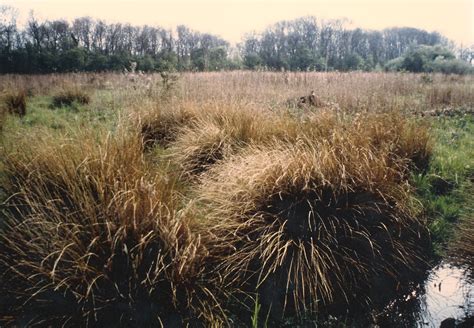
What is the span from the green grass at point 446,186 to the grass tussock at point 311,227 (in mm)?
263

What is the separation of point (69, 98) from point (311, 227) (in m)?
8.83

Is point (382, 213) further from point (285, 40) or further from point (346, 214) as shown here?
point (285, 40)

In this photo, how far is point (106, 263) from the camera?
7.96 ft

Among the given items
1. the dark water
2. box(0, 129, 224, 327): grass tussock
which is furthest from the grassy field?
the dark water

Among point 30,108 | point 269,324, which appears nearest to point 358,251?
point 269,324

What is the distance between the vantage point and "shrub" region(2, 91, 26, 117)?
782 cm

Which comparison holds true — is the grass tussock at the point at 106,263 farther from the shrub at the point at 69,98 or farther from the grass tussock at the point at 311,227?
the shrub at the point at 69,98

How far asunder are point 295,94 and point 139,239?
7.48 m

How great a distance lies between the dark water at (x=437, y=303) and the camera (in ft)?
8.26

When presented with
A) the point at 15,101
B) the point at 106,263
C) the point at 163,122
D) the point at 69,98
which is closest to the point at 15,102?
the point at 15,101

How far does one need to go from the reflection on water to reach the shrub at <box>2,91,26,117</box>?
26.1 ft

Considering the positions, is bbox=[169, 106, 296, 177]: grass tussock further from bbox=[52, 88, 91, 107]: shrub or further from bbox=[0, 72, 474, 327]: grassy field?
bbox=[52, 88, 91, 107]: shrub

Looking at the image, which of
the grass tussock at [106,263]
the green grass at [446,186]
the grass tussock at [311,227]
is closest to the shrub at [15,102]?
the grass tussock at [106,263]

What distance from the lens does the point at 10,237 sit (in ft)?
8.78
